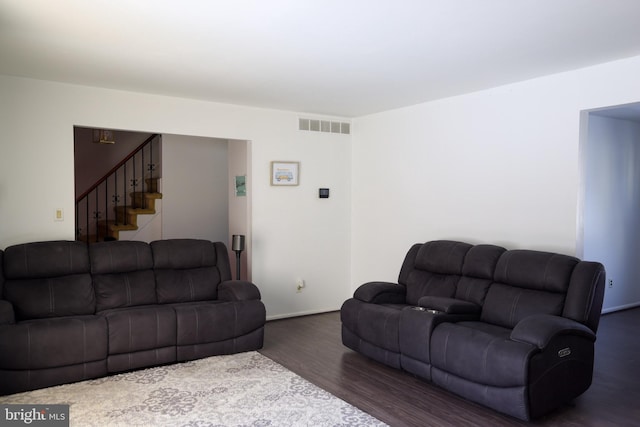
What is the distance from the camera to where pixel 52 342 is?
3730 millimetres

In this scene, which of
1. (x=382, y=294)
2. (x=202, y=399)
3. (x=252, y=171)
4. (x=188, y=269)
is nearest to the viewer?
(x=202, y=399)

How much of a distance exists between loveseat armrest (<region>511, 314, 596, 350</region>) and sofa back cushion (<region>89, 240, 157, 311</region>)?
128 inches

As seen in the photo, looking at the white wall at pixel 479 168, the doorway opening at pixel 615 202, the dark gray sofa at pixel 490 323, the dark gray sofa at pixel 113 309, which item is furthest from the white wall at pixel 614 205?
the dark gray sofa at pixel 113 309

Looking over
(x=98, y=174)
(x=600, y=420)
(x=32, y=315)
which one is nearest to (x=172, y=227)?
(x=98, y=174)

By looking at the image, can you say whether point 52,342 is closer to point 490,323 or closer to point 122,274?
point 122,274

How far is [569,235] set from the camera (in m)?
4.18

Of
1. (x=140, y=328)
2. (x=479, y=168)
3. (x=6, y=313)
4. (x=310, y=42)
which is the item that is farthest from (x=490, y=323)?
(x=6, y=313)

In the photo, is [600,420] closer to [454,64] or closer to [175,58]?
[454,64]

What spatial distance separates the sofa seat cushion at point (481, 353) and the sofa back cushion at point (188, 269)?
237 centimetres

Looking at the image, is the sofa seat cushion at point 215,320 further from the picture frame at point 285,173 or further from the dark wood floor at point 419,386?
the picture frame at point 285,173

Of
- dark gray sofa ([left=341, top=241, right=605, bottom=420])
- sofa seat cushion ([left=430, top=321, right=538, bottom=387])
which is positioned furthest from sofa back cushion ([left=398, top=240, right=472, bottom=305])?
sofa seat cushion ([left=430, top=321, right=538, bottom=387])

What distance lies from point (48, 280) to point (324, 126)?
11.7 ft

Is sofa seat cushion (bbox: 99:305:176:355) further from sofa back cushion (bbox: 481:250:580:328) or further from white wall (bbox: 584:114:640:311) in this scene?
white wall (bbox: 584:114:640:311)

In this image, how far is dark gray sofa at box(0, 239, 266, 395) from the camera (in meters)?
3.73
